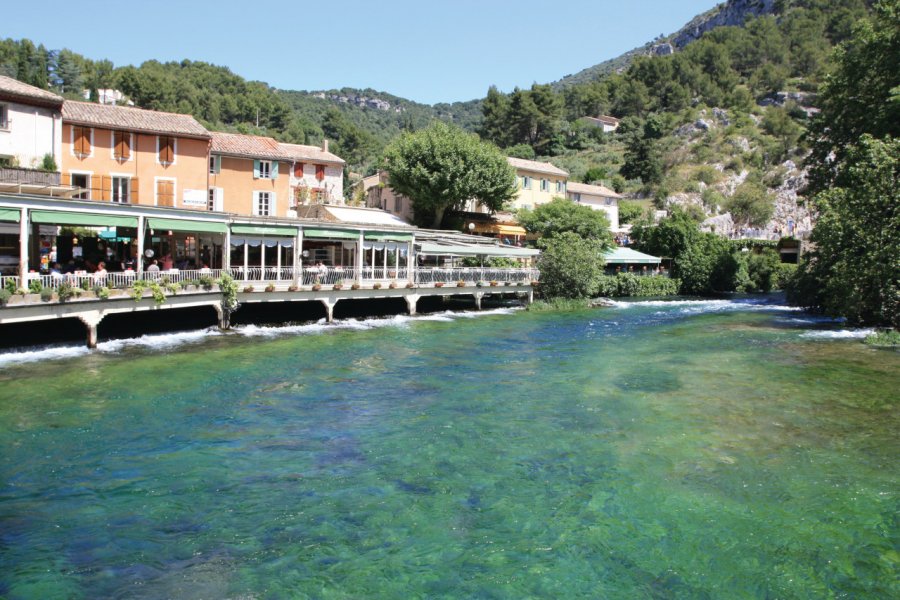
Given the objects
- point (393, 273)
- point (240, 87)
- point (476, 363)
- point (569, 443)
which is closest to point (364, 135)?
point (240, 87)

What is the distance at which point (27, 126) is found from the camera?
29141 millimetres

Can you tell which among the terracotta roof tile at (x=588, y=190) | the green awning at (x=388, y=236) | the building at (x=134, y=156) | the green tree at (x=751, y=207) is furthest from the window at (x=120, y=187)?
the green tree at (x=751, y=207)

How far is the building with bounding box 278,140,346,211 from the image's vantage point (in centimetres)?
4462

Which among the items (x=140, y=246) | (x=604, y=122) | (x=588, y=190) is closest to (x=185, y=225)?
(x=140, y=246)

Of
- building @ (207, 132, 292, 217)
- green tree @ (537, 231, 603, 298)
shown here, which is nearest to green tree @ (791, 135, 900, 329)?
green tree @ (537, 231, 603, 298)

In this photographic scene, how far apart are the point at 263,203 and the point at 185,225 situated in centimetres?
1518

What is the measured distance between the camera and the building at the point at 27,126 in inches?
1121

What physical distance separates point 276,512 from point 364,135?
126732 mm

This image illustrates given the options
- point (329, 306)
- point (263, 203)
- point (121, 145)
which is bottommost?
point (329, 306)

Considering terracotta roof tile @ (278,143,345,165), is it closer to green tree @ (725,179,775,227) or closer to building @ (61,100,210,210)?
building @ (61,100,210,210)

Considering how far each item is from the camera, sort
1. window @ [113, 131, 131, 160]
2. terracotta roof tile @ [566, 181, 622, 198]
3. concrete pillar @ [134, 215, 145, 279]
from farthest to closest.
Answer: terracotta roof tile @ [566, 181, 622, 198] → window @ [113, 131, 131, 160] → concrete pillar @ [134, 215, 145, 279]

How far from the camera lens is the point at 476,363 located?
73.6 ft

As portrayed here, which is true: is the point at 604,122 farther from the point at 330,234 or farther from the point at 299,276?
the point at 299,276

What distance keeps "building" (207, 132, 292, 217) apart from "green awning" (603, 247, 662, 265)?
83.6 ft
